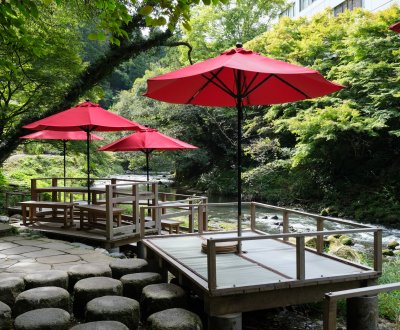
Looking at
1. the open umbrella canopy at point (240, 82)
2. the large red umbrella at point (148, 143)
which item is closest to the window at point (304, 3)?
the large red umbrella at point (148, 143)

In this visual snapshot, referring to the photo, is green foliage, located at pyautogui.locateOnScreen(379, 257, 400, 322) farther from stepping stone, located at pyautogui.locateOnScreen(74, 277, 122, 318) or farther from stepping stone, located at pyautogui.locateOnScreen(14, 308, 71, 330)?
stepping stone, located at pyautogui.locateOnScreen(14, 308, 71, 330)

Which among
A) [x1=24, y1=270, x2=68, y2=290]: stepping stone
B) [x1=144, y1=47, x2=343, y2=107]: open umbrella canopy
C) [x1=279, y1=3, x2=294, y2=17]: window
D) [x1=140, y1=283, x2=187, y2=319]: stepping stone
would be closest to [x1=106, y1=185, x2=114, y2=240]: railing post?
[x1=144, y1=47, x2=343, y2=107]: open umbrella canopy

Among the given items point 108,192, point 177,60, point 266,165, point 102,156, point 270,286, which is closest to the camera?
point 270,286

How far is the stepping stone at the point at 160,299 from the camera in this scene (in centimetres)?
430

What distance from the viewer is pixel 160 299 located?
4305 millimetres

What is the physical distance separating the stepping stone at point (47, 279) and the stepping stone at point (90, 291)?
0.25m

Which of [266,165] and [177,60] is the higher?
[177,60]

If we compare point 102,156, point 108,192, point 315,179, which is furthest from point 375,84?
point 108,192

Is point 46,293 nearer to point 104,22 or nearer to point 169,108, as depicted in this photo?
point 104,22

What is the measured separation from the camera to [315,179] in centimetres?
2036

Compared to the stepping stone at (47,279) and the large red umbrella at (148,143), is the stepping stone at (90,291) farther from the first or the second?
the large red umbrella at (148,143)

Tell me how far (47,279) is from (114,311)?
122 centimetres

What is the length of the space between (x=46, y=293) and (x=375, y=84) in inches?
573

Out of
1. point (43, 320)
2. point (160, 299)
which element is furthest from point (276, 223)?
point (43, 320)
